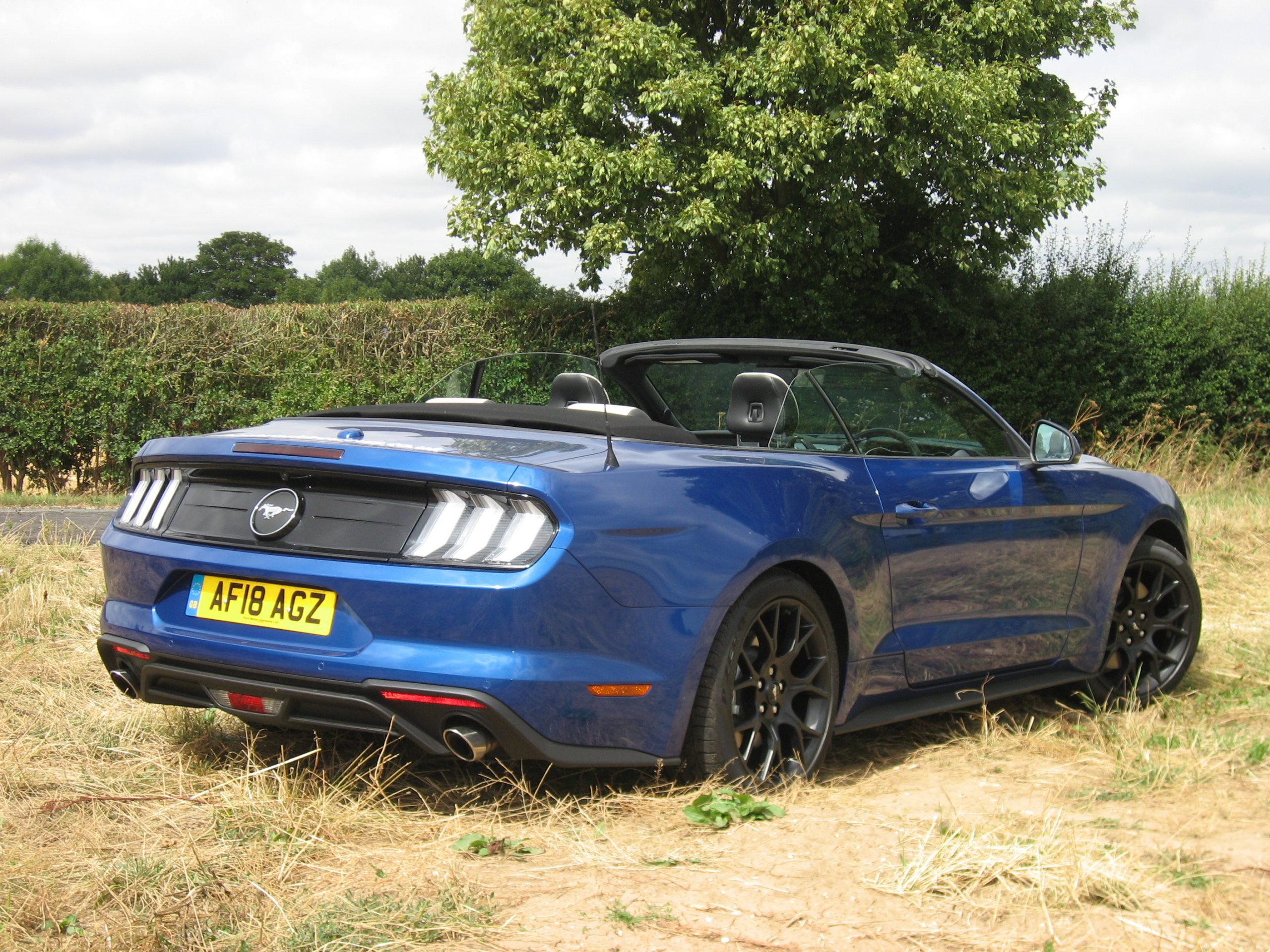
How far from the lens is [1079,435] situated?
16.0 m

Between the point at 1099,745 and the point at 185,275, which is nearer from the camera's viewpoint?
the point at 1099,745

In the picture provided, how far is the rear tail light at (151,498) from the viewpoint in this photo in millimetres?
3625

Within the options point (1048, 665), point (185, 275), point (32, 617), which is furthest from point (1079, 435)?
point (185, 275)

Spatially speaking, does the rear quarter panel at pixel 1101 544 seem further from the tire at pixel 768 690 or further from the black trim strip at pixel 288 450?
the black trim strip at pixel 288 450

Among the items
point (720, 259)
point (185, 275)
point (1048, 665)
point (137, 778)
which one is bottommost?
point (137, 778)

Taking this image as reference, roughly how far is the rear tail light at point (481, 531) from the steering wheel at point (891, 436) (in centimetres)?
155

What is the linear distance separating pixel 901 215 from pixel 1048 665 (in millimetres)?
12317

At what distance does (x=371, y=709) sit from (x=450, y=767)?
959 millimetres

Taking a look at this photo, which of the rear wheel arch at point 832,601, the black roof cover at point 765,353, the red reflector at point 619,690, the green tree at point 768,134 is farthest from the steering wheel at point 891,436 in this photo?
the green tree at point 768,134

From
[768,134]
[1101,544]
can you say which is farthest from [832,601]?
[768,134]

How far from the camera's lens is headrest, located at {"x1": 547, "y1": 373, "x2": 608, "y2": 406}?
179 inches

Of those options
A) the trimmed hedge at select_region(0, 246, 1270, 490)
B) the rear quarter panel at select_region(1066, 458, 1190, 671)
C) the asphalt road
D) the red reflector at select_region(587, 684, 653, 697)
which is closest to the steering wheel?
the rear quarter panel at select_region(1066, 458, 1190, 671)

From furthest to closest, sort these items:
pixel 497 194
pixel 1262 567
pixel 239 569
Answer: pixel 497 194, pixel 1262 567, pixel 239 569

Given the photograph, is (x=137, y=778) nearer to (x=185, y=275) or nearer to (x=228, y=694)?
(x=228, y=694)
